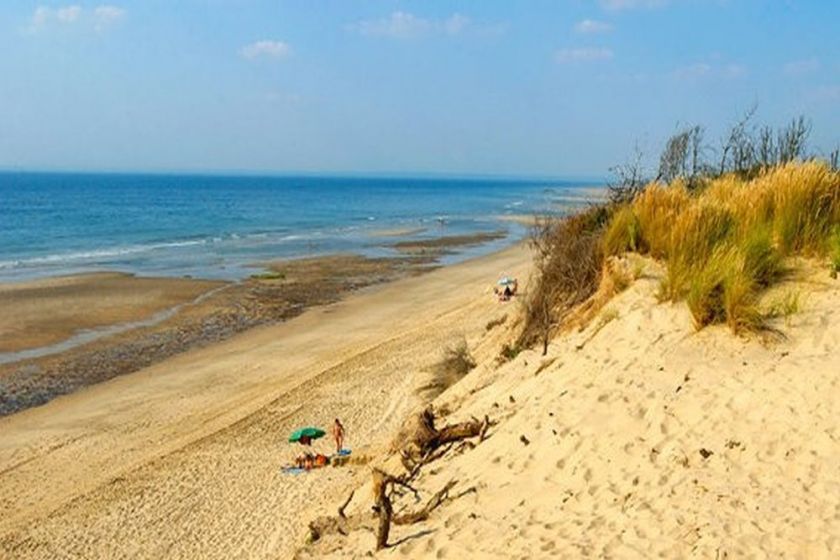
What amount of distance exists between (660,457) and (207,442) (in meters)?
9.55

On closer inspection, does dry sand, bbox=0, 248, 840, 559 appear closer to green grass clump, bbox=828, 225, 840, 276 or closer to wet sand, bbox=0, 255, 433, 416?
green grass clump, bbox=828, 225, 840, 276

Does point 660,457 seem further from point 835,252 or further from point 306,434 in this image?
point 306,434

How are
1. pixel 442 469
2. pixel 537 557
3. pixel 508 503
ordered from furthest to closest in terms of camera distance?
pixel 442 469, pixel 508 503, pixel 537 557

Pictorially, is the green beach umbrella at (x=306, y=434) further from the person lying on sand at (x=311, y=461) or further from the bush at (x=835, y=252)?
the bush at (x=835, y=252)

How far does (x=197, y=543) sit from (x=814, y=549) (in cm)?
769

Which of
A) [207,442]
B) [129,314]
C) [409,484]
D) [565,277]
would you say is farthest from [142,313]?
[409,484]

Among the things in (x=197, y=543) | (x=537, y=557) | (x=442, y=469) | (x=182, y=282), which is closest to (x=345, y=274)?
(x=182, y=282)

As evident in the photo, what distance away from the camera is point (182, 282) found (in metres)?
34.2

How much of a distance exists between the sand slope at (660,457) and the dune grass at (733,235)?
332 mm

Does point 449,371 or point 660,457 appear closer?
point 660,457

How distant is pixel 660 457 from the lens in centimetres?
692

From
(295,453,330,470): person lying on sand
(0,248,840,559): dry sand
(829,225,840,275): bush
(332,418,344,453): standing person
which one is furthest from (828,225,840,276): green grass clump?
(332,418,344,453): standing person

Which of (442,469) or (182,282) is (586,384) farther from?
(182,282)

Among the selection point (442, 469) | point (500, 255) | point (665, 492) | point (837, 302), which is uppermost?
point (837, 302)
